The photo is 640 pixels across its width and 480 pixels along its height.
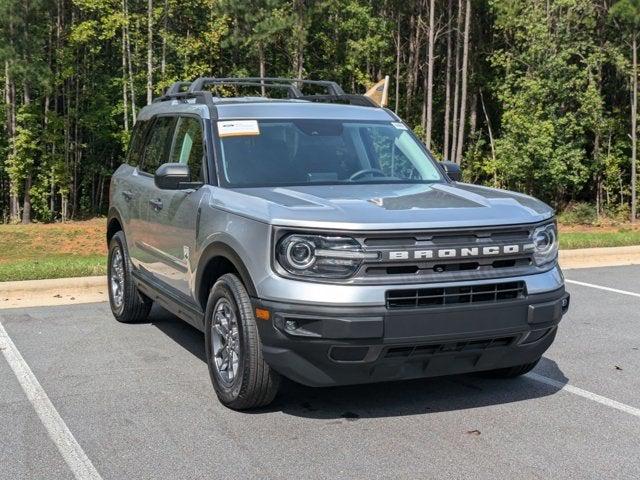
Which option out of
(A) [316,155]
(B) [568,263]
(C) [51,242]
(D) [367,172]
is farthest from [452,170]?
(C) [51,242]

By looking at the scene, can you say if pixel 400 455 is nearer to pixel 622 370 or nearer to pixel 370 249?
pixel 370 249

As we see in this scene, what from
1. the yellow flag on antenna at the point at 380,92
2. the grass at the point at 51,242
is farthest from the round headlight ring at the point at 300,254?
the grass at the point at 51,242

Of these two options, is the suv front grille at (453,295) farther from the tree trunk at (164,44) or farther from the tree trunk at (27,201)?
the tree trunk at (164,44)

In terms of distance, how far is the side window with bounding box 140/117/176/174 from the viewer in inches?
250

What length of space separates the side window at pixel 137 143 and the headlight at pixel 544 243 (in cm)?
394

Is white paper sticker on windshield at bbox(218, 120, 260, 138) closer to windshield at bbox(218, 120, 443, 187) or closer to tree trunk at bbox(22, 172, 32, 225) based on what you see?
windshield at bbox(218, 120, 443, 187)

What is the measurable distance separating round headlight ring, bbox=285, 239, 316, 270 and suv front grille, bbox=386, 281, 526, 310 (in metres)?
0.48

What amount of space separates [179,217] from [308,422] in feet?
6.15

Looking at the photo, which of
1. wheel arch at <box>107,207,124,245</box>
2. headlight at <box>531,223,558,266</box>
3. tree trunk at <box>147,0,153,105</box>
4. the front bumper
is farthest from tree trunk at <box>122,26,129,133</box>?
the front bumper

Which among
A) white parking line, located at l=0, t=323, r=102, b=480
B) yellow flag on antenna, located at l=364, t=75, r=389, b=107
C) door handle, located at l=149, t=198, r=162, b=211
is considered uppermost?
yellow flag on antenna, located at l=364, t=75, r=389, b=107

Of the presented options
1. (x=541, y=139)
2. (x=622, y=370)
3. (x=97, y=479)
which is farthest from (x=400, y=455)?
(x=541, y=139)

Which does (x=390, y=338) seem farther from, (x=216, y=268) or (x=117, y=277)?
(x=117, y=277)

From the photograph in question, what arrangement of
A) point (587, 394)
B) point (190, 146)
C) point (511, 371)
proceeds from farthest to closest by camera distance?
point (190, 146) → point (511, 371) → point (587, 394)

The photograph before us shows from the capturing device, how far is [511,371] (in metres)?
5.31
